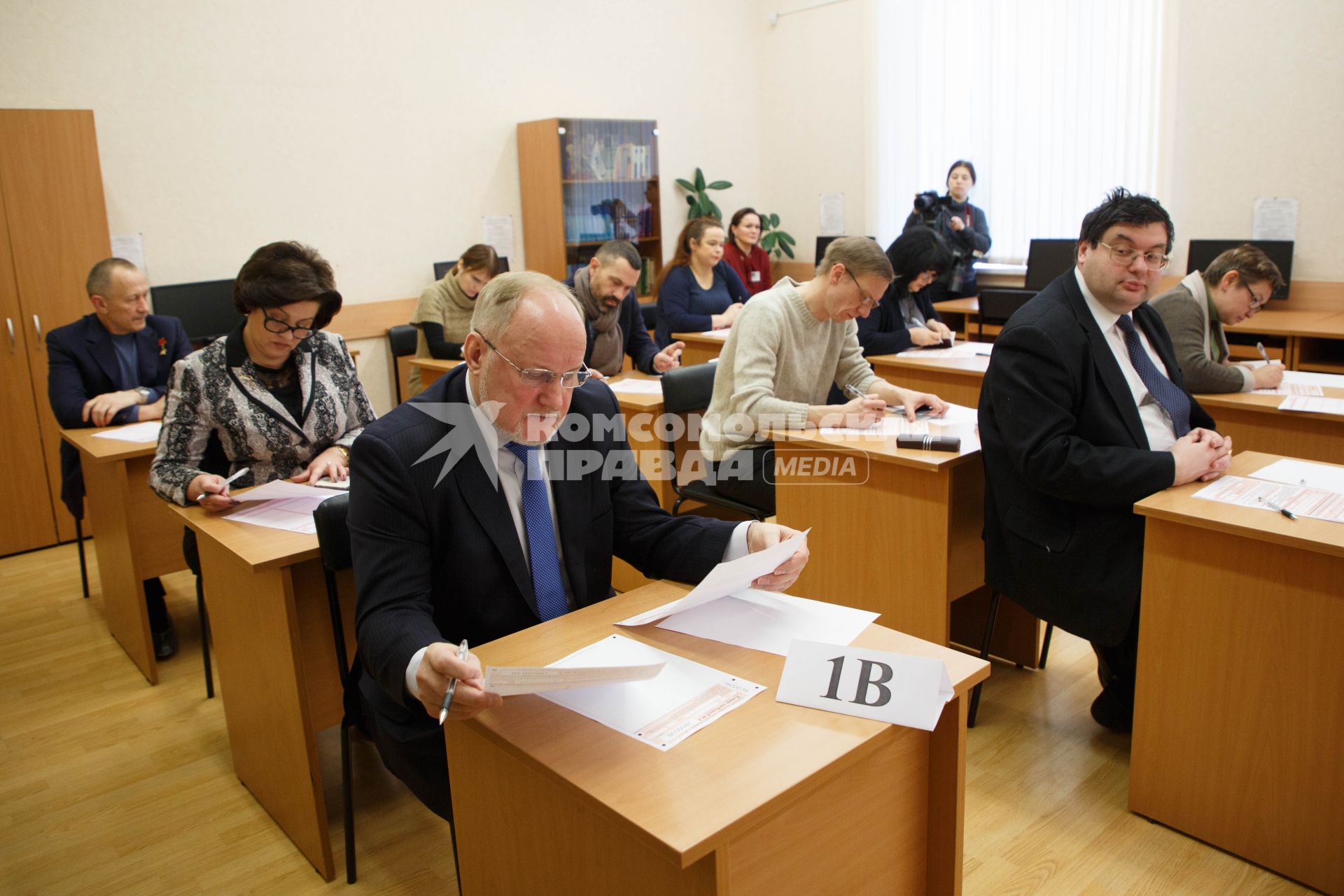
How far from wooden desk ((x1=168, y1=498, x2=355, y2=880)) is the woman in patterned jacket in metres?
0.18

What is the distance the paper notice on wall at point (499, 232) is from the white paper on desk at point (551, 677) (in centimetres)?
561

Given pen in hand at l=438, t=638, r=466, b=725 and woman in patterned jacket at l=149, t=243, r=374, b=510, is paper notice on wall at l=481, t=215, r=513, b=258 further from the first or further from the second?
pen in hand at l=438, t=638, r=466, b=725

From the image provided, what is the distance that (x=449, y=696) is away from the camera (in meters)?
1.29

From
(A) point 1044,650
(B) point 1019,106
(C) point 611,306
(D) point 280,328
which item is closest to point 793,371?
(A) point 1044,650

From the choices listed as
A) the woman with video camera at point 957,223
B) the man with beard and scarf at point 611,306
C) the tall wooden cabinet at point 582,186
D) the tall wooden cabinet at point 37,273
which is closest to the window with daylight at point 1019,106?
the woman with video camera at point 957,223

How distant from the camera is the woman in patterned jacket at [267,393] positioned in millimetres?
2498

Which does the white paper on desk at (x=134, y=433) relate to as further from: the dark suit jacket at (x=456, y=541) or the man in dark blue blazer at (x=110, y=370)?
the dark suit jacket at (x=456, y=541)

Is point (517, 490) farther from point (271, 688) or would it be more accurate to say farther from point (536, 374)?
point (271, 688)

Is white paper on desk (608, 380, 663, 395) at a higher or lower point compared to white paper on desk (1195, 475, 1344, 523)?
higher

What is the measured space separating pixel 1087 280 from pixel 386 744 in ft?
6.73

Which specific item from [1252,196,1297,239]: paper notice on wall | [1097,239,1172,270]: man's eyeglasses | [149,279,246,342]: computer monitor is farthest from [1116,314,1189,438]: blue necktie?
[149,279,246,342]: computer monitor

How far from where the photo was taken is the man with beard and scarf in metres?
4.36

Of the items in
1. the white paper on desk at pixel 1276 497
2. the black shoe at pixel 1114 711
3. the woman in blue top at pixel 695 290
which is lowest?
the black shoe at pixel 1114 711

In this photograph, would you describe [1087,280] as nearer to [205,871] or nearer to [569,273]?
[205,871]
